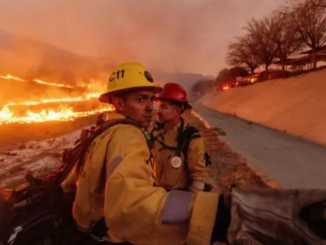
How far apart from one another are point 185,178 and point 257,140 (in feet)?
24.4

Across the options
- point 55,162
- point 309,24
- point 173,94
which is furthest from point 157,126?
point 309,24

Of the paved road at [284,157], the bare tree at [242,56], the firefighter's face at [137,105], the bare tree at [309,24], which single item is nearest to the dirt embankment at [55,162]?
the paved road at [284,157]

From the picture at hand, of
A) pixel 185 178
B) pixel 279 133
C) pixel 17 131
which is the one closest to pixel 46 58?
pixel 17 131

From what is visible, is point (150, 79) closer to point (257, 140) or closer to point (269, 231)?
point (269, 231)

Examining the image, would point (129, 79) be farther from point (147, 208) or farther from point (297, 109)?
point (297, 109)

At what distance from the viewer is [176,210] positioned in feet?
3.82

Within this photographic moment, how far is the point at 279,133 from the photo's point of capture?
1187cm

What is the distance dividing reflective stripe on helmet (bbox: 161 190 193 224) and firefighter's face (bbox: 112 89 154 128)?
90 centimetres

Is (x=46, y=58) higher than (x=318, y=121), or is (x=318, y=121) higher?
(x=46, y=58)

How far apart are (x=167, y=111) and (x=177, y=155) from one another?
60 centimetres

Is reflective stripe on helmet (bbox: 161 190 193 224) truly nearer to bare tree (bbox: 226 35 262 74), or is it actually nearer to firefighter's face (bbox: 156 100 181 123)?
firefighter's face (bbox: 156 100 181 123)

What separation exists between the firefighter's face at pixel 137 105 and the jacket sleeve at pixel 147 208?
0.67 metres

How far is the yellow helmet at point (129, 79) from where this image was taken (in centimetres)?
204

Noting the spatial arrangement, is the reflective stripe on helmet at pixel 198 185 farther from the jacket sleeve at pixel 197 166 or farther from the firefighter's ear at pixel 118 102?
the firefighter's ear at pixel 118 102
